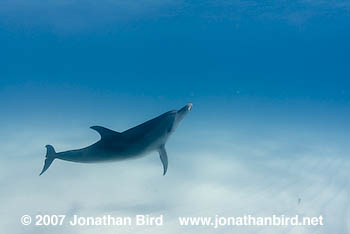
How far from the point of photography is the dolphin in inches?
190

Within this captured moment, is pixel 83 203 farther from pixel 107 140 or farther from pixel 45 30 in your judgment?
pixel 45 30

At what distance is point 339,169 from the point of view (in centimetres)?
1008

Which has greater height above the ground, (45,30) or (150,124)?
(45,30)

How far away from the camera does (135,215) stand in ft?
20.8

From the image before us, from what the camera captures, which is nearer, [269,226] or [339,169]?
[269,226]

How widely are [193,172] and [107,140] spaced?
478 centimetres

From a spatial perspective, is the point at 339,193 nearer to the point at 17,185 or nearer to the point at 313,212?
the point at 313,212

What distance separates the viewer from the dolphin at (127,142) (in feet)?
15.8

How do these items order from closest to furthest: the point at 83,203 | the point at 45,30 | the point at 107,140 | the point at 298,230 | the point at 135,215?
the point at 107,140, the point at 298,230, the point at 135,215, the point at 83,203, the point at 45,30

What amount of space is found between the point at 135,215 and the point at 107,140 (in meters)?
2.34

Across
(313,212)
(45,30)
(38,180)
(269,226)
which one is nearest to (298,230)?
(269,226)

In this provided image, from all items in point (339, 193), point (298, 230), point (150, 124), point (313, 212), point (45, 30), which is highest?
point (45, 30)

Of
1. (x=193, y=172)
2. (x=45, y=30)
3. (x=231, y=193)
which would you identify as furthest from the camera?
(x=45, y=30)

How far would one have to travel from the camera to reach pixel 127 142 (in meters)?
4.87
